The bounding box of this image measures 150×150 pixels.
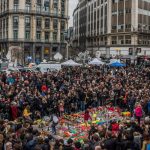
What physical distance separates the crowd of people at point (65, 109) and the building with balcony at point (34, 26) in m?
62.3

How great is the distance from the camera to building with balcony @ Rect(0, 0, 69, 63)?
96.9m

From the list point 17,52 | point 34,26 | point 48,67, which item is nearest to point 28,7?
point 34,26

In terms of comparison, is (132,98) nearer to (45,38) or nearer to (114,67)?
(114,67)

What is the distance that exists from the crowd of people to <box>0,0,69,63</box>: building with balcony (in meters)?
62.3

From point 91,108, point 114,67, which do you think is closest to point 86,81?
point 91,108

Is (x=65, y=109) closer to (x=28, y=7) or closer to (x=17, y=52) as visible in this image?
(x=17, y=52)

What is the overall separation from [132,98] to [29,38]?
74479 mm

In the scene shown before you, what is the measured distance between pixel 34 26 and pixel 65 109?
7571 centimetres

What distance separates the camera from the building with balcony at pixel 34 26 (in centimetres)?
9688

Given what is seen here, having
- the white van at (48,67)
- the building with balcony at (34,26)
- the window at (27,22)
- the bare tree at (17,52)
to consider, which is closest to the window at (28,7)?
the building with balcony at (34,26)

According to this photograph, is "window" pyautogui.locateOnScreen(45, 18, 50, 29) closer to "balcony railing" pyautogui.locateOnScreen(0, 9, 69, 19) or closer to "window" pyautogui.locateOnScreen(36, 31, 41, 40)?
"balcony railing" pyautogui.locateOnScreen(0, 9, 69, 19)

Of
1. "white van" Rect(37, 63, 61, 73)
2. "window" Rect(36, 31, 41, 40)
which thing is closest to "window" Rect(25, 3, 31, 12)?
"window" Rect(36, 31, 41, 40)

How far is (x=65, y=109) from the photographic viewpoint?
84.0 feet

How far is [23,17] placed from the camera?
319 feet
